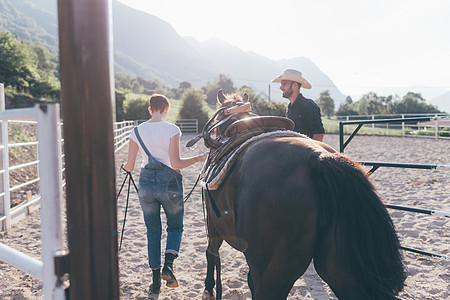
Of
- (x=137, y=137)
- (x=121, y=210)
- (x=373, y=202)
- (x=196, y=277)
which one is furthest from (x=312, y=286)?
(x=121, y=210)

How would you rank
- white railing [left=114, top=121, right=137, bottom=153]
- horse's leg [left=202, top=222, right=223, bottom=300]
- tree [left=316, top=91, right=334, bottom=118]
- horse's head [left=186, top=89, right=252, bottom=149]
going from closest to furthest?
horse's head [left=186, top=89, right=252, bottom=149]
horse's leg [left=202, top=222, right=223, bottom=300]
white railing [left=114, top=121, right=137, bottom=153]
tree [left=316, top=91, right=334, bottom=118]

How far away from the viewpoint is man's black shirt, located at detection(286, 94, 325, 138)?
3.45 metres

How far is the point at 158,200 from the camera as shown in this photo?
9.69 feet

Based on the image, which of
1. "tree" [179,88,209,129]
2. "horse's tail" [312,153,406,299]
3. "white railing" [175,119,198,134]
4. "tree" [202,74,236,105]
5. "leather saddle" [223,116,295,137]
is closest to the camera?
"horse's tail" [312,153,406,299]

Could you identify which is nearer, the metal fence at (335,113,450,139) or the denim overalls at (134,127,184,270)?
the denim overalls at (134,127,184,270)

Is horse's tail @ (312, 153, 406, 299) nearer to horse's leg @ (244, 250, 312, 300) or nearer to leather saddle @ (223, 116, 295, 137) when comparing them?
horse's leg @ (244, 250, 312, 300)

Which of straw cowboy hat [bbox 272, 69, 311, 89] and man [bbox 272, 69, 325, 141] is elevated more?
straw cowboy hat [bbox 272, 69, 311, 89]

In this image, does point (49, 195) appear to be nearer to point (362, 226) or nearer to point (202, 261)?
point (362, 226)

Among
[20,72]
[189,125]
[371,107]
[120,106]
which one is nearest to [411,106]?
[371,107]

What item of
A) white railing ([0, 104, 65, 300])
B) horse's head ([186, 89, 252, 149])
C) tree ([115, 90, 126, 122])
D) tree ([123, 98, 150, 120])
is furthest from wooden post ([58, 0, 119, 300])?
tree ([123, 98, 150, 120])

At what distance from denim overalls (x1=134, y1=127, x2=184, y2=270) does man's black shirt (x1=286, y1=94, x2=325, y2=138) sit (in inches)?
56.6

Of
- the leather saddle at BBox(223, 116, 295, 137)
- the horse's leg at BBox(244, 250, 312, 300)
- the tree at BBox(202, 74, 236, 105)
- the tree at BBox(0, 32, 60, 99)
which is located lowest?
the horse's leg at BBox(244, 250, 312, 300)

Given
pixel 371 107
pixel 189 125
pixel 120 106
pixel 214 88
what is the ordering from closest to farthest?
pixel 189 125 < pixel 120 106 < pixel 371 107 < pixel 214 88

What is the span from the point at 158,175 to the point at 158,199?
22 cm
